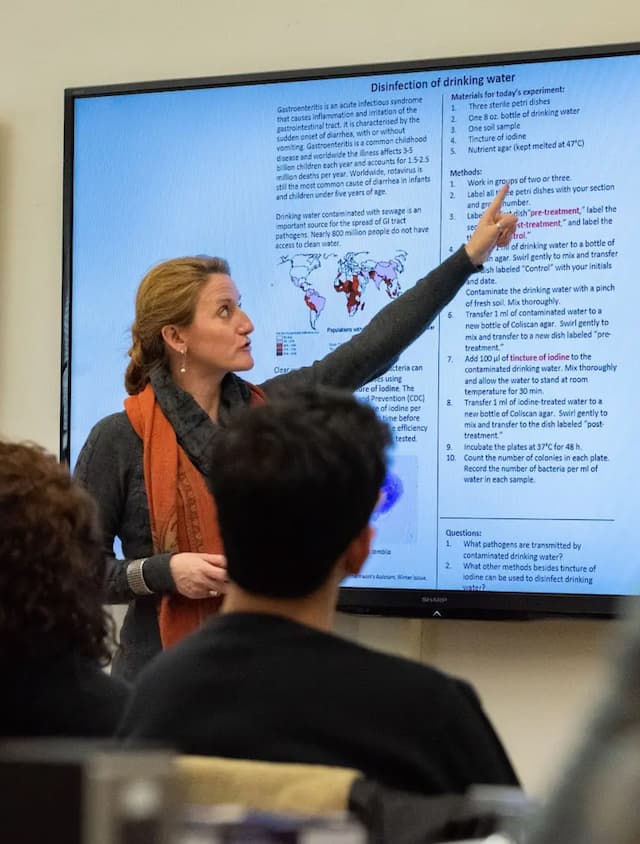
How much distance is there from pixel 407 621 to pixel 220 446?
1.79 m

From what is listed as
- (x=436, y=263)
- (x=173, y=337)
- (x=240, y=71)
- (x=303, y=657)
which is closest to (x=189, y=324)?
(x=173, y=337)

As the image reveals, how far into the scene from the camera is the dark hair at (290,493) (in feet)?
4.52

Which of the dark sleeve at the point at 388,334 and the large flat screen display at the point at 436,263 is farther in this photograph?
the dark sleeve at the point at 388,334

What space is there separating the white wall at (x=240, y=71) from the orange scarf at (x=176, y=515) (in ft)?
1.45

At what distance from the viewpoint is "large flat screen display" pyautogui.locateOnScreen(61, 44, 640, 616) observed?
292 cm

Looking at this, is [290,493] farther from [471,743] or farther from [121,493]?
[121,493]

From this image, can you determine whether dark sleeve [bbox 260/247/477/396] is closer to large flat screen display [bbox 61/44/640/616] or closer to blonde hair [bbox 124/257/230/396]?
large flat screen display [bbox 61/44/640/616]

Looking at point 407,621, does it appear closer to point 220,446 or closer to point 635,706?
point 220,446

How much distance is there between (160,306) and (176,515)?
534 millimetres

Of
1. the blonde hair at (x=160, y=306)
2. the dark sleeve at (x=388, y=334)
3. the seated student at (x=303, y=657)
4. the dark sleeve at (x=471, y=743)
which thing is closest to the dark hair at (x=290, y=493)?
the seated student at (x=303, y=657)

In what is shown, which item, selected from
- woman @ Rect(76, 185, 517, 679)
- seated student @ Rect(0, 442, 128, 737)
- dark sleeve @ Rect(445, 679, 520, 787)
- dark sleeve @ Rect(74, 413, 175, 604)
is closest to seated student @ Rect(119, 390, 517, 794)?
dark sleeve @ Rect(445, 679, 520, 787)

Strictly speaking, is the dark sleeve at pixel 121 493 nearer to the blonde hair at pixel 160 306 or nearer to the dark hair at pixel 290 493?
the blonde hair at pixel 160 306

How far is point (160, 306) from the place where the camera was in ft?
10.5

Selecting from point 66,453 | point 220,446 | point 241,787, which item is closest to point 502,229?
point 66,453
